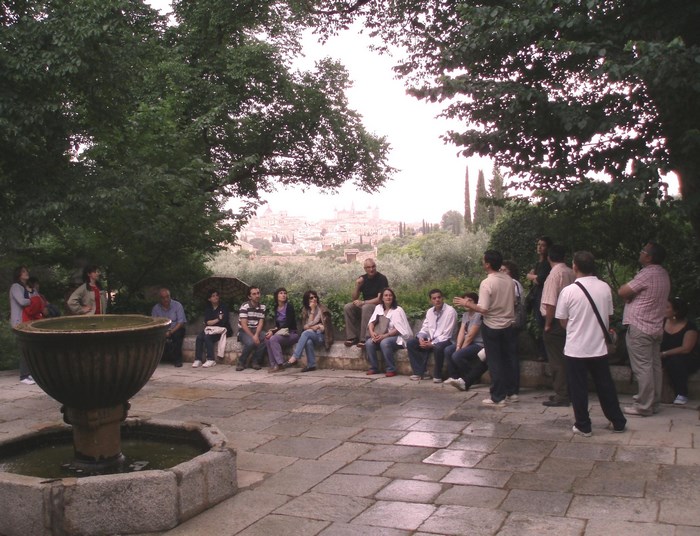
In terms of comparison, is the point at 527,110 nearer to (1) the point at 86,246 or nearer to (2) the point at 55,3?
(2) the point at 55,3

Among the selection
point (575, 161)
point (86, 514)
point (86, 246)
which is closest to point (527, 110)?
point (575, 161)

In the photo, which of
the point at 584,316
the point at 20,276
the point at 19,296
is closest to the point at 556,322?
the point at 584,316

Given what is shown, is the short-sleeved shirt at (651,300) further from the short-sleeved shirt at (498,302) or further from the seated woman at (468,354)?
the seated woman at (468,354)

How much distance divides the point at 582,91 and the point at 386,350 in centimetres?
433

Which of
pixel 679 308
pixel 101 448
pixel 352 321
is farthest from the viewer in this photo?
pixel 352 321

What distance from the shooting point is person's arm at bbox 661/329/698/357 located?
7742mm

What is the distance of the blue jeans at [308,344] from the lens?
10.7 meters

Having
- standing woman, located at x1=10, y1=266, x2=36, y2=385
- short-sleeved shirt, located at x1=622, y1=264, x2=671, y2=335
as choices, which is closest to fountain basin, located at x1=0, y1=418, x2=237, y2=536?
short-sleeved shirt, located at x1=622, y1=264, x2=671, y2=335

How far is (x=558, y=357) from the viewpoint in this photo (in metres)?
8.03

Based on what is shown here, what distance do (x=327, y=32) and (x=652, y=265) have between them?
10.1 m

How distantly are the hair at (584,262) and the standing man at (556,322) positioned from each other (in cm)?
87

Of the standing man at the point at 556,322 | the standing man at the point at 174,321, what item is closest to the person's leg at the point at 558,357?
the standing man at the point at 556,322

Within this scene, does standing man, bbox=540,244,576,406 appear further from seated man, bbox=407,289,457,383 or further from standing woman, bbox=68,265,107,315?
standing woman, bbox=68,265,107,315

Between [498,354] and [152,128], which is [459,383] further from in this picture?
[152,128]
